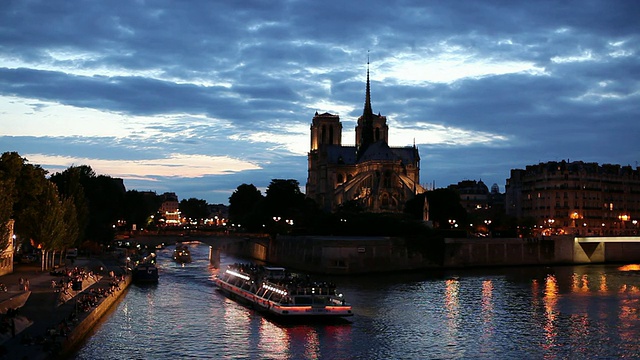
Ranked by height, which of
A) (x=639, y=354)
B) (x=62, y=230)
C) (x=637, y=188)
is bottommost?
(x=639, y=354)

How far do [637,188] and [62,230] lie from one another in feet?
376

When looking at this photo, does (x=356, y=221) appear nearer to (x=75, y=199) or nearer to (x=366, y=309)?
(x=75, y=199)

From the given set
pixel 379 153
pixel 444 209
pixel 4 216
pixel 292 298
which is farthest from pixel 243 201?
pixel 292 298

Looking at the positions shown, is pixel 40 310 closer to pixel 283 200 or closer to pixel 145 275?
pixel 145 275

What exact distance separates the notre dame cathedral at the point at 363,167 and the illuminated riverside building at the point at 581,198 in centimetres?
2268

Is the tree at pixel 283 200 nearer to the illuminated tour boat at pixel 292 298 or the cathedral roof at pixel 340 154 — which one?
the cathedral roof at pixel 340 154

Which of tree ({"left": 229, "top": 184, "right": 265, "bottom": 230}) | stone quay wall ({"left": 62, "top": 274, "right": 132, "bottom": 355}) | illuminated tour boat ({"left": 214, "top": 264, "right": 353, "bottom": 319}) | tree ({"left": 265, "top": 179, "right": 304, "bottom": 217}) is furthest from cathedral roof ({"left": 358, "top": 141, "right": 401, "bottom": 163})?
stone quay wall ({"left": 62, "top": 274, "right": 132, "bottom": 355})

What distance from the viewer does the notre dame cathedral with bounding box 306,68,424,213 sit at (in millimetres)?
153000

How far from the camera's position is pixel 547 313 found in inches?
2015

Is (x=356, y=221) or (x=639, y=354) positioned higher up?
(x=356, y=221)

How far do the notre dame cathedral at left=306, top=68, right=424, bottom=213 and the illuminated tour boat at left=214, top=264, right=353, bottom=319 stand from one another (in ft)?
286

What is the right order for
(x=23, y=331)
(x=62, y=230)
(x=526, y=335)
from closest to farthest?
(x=23, y=331), (x=526, y=335), (x=62, y=230)

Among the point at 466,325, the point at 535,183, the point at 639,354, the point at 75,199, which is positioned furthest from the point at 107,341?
the point at 535,183

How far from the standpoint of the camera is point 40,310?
1604 inches
